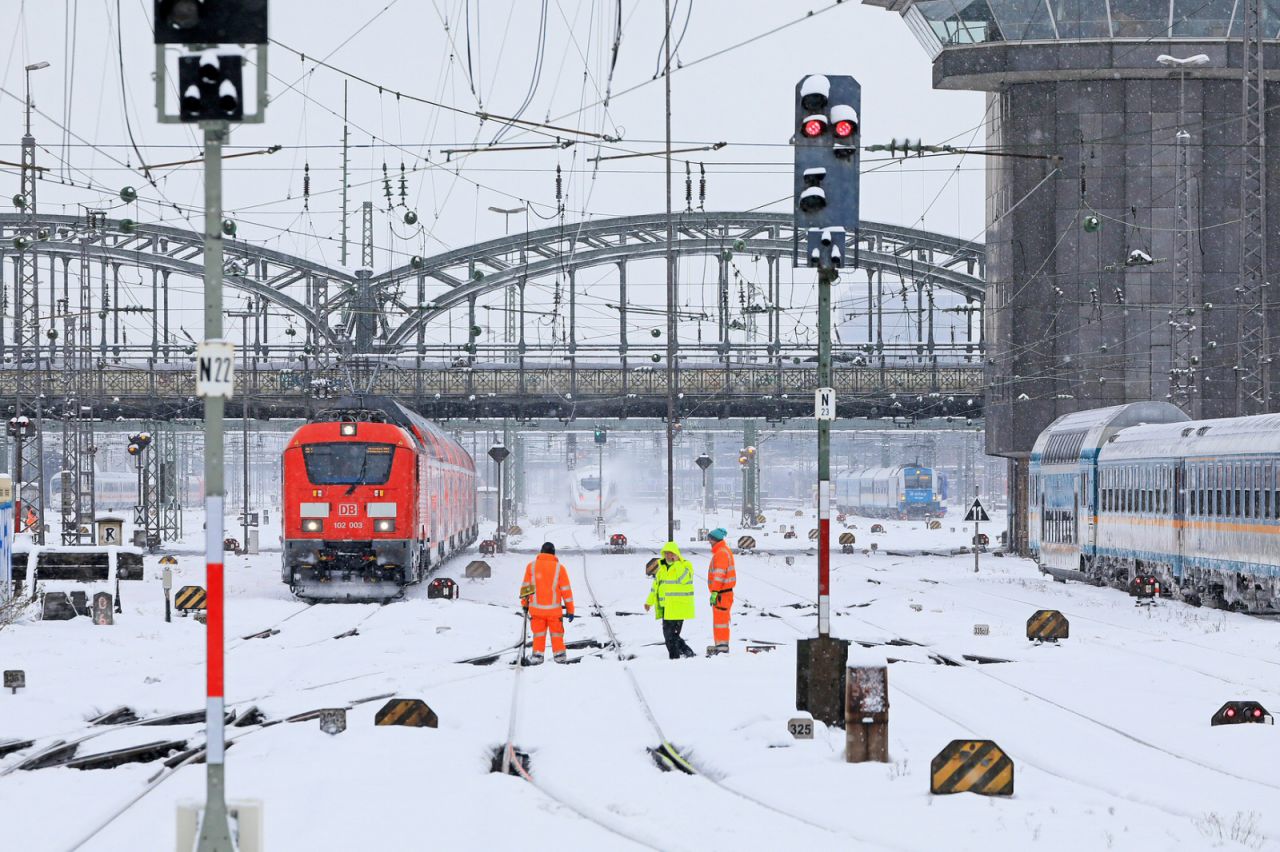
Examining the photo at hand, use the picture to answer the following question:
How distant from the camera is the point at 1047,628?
75.3 ft

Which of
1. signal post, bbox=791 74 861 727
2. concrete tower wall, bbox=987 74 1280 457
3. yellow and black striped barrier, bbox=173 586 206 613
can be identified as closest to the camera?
signal post, bbox=791 74 861 727

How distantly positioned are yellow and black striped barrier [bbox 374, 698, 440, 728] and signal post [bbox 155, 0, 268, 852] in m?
5.80

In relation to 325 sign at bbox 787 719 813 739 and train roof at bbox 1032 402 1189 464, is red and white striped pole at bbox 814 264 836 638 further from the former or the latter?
train roof at bbox 1032 402 1189 464

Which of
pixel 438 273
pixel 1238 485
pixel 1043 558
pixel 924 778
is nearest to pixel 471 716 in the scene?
pixel 924 778

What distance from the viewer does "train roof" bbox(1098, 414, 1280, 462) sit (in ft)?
87.5

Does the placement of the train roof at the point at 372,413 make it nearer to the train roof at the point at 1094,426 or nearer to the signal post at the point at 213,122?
the train roof at the point at 1094,426

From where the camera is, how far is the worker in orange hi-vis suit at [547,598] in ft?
64.0

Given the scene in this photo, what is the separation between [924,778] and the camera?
12227 mm

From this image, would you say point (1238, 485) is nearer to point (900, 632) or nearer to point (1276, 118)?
point (900, 632)

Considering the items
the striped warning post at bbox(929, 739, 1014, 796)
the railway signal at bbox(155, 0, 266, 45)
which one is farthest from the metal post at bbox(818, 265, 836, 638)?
the railway signal at bbox(155, 0, 266, 45)

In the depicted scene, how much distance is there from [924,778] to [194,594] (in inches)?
763

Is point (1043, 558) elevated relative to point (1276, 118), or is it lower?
lower

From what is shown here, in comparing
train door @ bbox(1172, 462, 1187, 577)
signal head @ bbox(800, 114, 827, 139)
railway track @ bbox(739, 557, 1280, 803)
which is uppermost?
signal head @ bbox(800, 114, 827, 139)

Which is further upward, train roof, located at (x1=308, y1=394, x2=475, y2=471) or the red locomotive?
train roof, located at (x1=308, y1=394, x2=475, y2=471)
